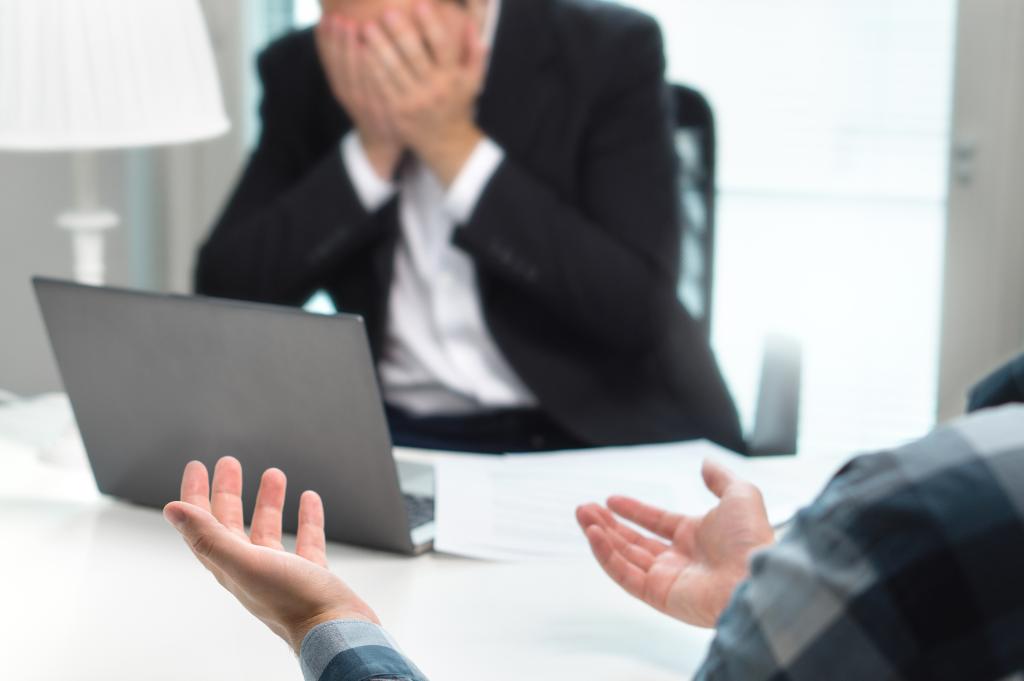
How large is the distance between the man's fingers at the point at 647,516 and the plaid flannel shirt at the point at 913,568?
457mm

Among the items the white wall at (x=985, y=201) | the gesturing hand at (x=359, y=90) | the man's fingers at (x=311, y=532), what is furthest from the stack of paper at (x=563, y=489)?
the white wall at (x=985, y=201)

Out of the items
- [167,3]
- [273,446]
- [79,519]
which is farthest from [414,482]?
[167,3]

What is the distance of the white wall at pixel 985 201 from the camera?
2051mm

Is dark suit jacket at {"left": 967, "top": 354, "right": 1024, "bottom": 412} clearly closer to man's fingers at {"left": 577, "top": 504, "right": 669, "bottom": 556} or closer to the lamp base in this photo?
man's fingers at {"left": 577, "top": 504, "right": 669, "bottom": 556}

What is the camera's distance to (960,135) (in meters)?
2.10

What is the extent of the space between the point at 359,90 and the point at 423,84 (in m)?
0.08

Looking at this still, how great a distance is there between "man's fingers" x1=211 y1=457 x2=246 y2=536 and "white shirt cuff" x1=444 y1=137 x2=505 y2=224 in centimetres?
69

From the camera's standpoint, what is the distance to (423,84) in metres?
1.55

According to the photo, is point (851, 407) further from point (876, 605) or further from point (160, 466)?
point (876, 605)

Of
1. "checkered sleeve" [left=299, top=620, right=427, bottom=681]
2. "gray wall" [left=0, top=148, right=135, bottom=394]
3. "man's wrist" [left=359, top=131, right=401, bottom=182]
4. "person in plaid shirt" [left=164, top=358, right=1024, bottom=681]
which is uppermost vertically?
"person in plaid shirt" [left=164, top=358, right=1024, bottom=681]

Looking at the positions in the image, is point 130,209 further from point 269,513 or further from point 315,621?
point 315,621

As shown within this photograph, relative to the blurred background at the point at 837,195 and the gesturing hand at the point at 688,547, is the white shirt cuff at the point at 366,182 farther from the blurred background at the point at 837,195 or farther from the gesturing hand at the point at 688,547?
the gesturing hand at the point at 688,547

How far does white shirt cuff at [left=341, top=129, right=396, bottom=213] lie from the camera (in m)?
1.59

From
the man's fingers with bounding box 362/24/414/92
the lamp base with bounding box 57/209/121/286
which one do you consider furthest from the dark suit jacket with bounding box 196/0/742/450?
the lamp base with bounding box 57/209/121/286
